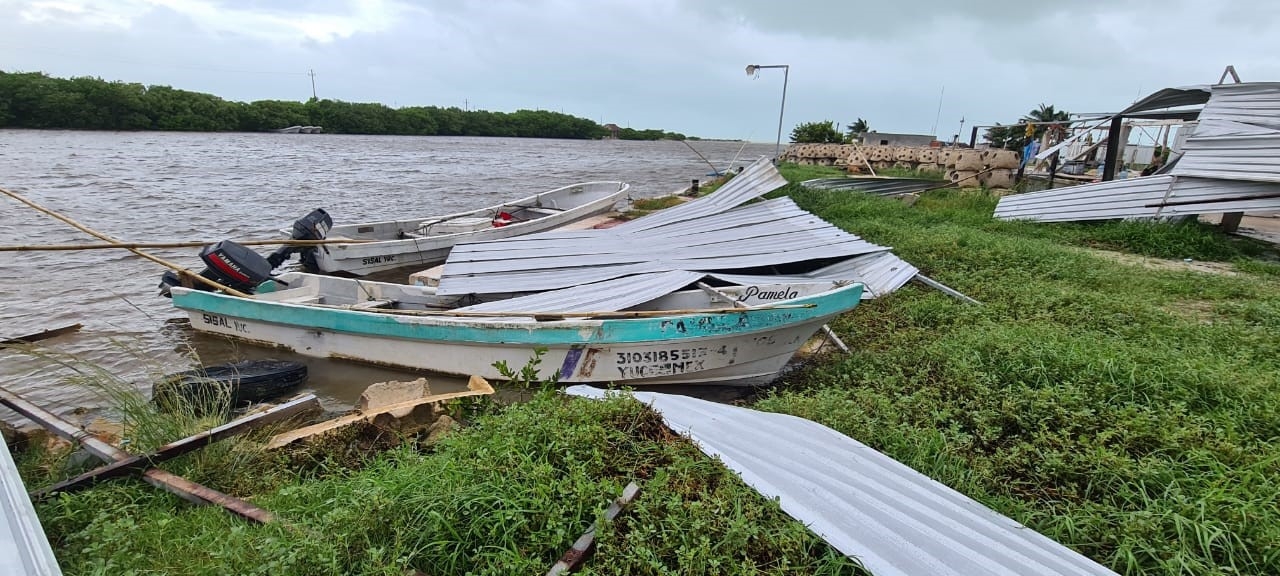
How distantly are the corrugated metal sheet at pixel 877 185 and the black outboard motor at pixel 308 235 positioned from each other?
10530mm

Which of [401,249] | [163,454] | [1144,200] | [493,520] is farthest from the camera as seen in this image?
[401,249]

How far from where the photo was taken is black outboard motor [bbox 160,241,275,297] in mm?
7113

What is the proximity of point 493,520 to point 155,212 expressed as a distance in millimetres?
19088

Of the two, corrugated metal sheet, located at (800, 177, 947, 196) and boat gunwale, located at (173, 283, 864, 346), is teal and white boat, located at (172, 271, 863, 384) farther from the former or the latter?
corrugated metal sheet, located at (800, 177, 947, 196)

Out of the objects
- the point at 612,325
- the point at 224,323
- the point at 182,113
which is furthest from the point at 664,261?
the point at 182,113

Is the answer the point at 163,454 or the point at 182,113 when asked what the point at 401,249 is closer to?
the point at 163,454

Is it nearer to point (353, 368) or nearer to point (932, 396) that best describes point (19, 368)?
point (353, 368)

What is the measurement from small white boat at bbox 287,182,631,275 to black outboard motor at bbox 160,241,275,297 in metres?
2.47

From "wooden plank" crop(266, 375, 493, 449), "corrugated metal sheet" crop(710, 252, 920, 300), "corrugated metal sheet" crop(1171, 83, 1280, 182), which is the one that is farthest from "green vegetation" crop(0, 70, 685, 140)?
"wooden plank" crop(266, 375, 493, 449)

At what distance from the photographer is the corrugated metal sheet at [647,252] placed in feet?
21.5

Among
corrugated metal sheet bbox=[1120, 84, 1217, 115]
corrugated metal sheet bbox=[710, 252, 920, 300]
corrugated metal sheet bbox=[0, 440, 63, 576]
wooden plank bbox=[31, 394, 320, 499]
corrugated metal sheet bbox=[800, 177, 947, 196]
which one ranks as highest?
corrugated metal sheet bbox=[1120, 84, 1217, 115]

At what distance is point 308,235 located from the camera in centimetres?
971

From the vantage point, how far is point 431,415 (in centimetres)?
480

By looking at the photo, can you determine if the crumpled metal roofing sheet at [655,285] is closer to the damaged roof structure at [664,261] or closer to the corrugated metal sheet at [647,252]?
the damaged roof structure at [664,261]
